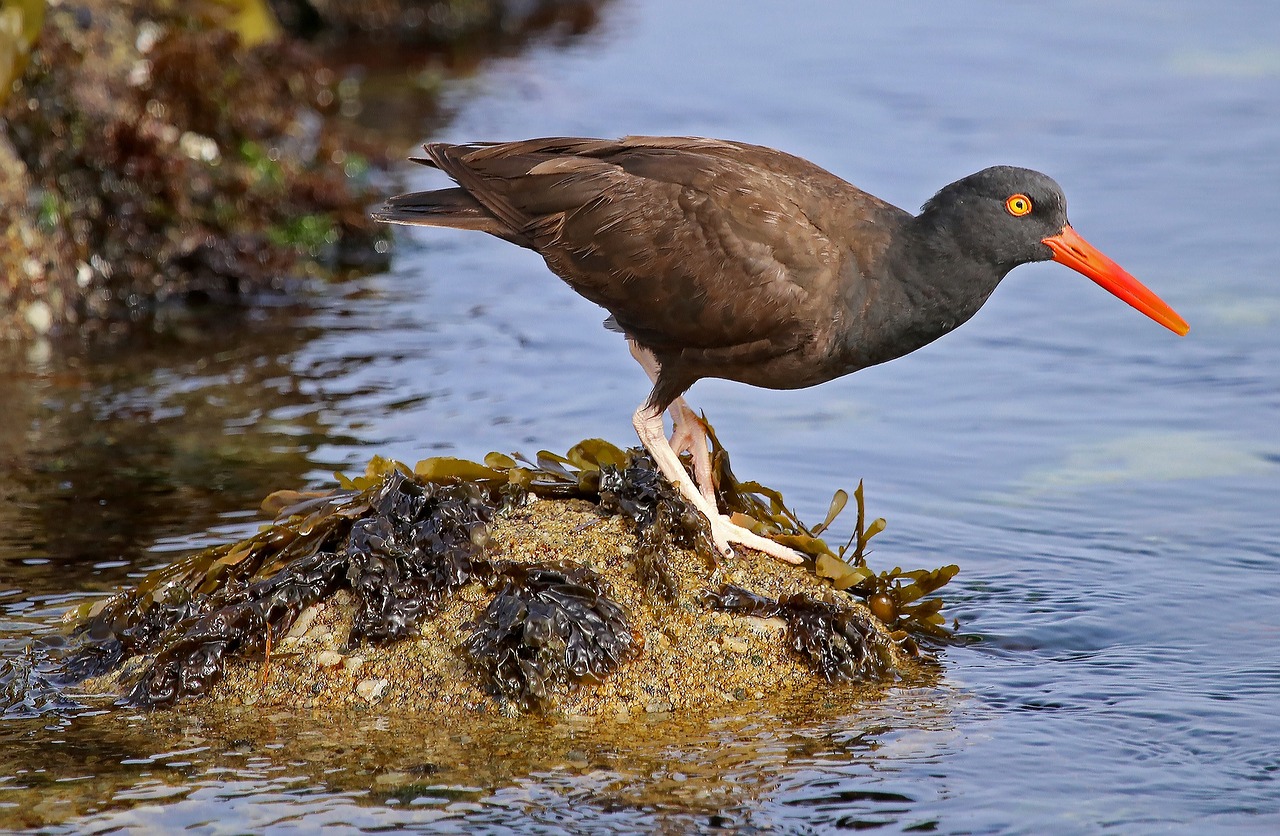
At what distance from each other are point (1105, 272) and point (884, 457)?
2091mm

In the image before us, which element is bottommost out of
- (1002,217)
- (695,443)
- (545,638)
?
(545,638)

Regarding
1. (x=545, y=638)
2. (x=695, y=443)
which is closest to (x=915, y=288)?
(x=695, y=443)

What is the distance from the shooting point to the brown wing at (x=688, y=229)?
4977 millimetres

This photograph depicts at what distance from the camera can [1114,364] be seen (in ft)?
27.1

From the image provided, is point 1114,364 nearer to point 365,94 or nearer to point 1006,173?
point 1006,173

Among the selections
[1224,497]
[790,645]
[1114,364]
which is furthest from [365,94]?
[790,645]

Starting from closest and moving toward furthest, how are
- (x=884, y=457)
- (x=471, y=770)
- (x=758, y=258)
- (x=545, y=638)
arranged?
1. (x=471, y=770)
2. (x=545, y=638)
3. (x=758, y=258)
4. (x=884, y=457)

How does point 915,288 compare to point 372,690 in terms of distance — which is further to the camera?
Answer: point 915,288

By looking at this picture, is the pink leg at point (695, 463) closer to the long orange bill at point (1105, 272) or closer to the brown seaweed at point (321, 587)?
the brown seaweed at point (321, 587)

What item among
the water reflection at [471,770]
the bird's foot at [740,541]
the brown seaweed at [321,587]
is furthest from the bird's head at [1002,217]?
the brown seaweed at [321,587]

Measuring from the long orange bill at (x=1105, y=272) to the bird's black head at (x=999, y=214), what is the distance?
7cm

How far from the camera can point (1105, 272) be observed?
5.19 m

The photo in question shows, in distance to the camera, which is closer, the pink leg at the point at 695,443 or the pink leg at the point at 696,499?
the pink leg at the point at 696,499

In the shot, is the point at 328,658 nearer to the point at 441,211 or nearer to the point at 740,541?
the point at 740,541
